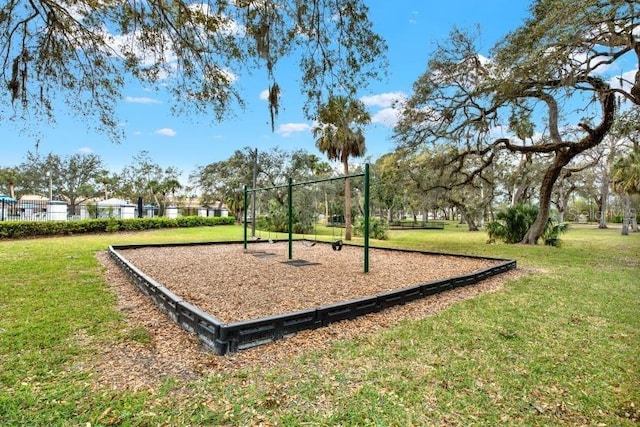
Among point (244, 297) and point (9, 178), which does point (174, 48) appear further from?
→ point (9, 178)

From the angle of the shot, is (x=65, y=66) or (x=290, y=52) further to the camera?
(x=65, y=66)

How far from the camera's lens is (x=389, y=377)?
2.46 m

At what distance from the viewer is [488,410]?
6.82 ft

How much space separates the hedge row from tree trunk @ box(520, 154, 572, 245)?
53.9ft

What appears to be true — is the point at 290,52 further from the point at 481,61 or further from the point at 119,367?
the point at 481,61

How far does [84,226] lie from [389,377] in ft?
51.8

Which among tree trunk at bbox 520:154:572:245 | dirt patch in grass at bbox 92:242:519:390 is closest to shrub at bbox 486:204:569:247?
tree trunk at bbox 520:154:572:245

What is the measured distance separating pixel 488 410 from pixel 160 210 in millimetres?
31090

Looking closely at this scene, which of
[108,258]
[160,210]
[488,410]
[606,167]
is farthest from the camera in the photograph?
[160,210]

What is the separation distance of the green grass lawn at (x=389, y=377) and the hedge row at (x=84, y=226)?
35.5 ft

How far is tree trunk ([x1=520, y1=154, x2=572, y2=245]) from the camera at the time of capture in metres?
11.6

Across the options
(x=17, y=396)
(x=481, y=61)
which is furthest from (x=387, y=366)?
(x=481, y=61)

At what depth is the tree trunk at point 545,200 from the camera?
11.6m

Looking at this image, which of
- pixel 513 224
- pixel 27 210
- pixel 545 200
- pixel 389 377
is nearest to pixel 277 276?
pixel 389 377
